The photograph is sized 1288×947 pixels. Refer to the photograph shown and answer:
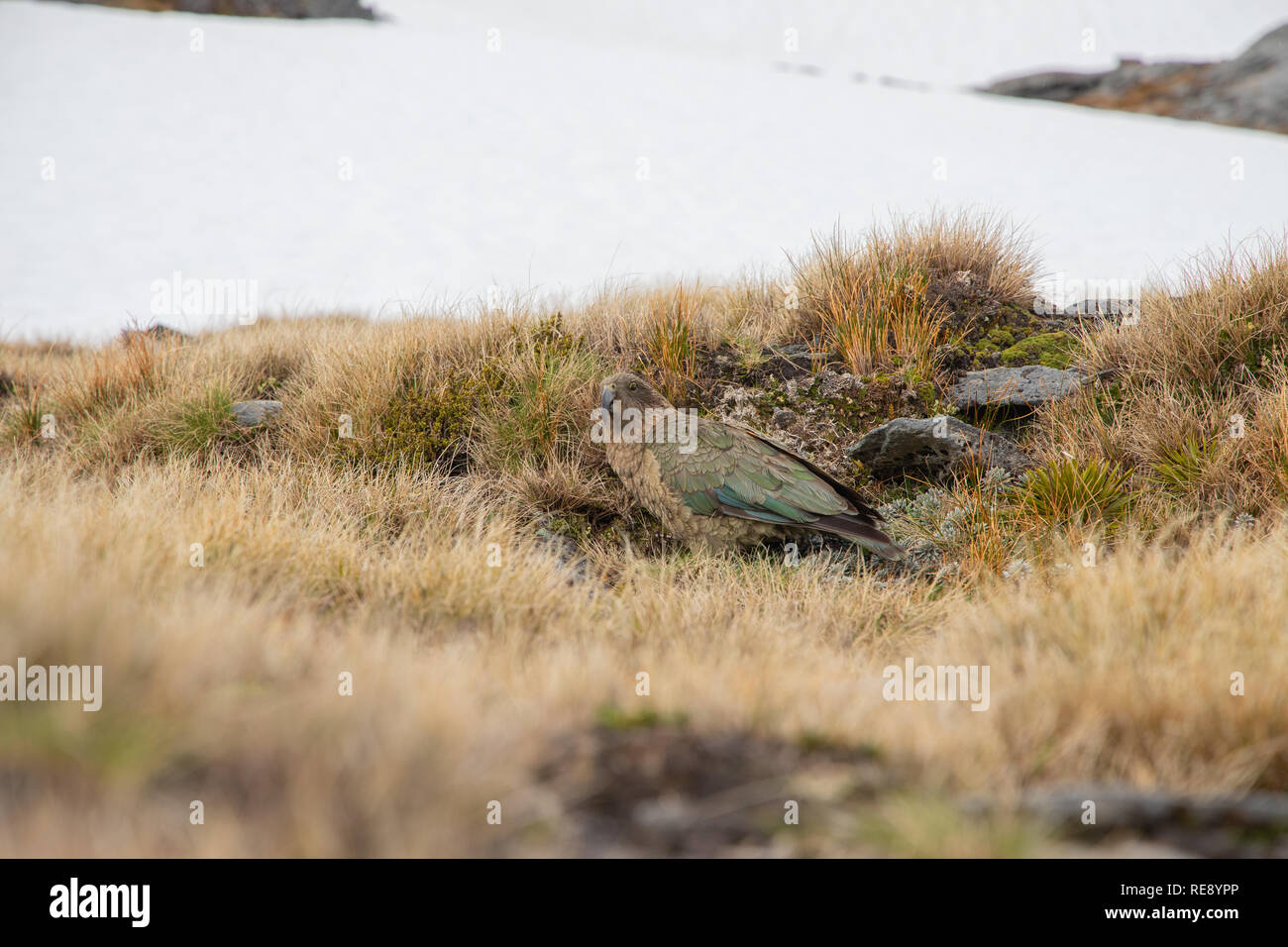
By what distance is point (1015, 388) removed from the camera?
669 centimetres

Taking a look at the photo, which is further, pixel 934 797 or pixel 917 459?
pixel 917 459

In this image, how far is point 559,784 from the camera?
2.03 m

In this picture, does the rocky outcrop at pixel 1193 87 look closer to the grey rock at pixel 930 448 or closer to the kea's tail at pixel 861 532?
the grey rock at pixel 930 448

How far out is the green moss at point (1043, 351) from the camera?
23.6 ft

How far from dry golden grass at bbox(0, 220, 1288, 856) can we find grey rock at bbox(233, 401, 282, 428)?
20 cm

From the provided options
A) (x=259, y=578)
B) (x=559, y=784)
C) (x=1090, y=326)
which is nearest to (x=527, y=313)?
(x=259, y=578)

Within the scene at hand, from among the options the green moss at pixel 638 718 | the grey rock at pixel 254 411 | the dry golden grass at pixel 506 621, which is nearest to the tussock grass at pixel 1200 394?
the dry golden grass at pixel 506 621

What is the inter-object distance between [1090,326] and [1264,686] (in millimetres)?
5896

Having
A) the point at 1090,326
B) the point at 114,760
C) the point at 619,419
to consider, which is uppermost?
the point at 1090,326

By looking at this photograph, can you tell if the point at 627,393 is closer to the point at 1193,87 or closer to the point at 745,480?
the point at 745,480

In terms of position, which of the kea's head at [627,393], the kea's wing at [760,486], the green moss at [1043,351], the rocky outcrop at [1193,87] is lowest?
the kea's wing at [760,486]

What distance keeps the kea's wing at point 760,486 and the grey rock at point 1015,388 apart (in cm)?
215

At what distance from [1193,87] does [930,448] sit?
22.5m

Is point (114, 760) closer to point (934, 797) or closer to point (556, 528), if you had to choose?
point (934, 797)
